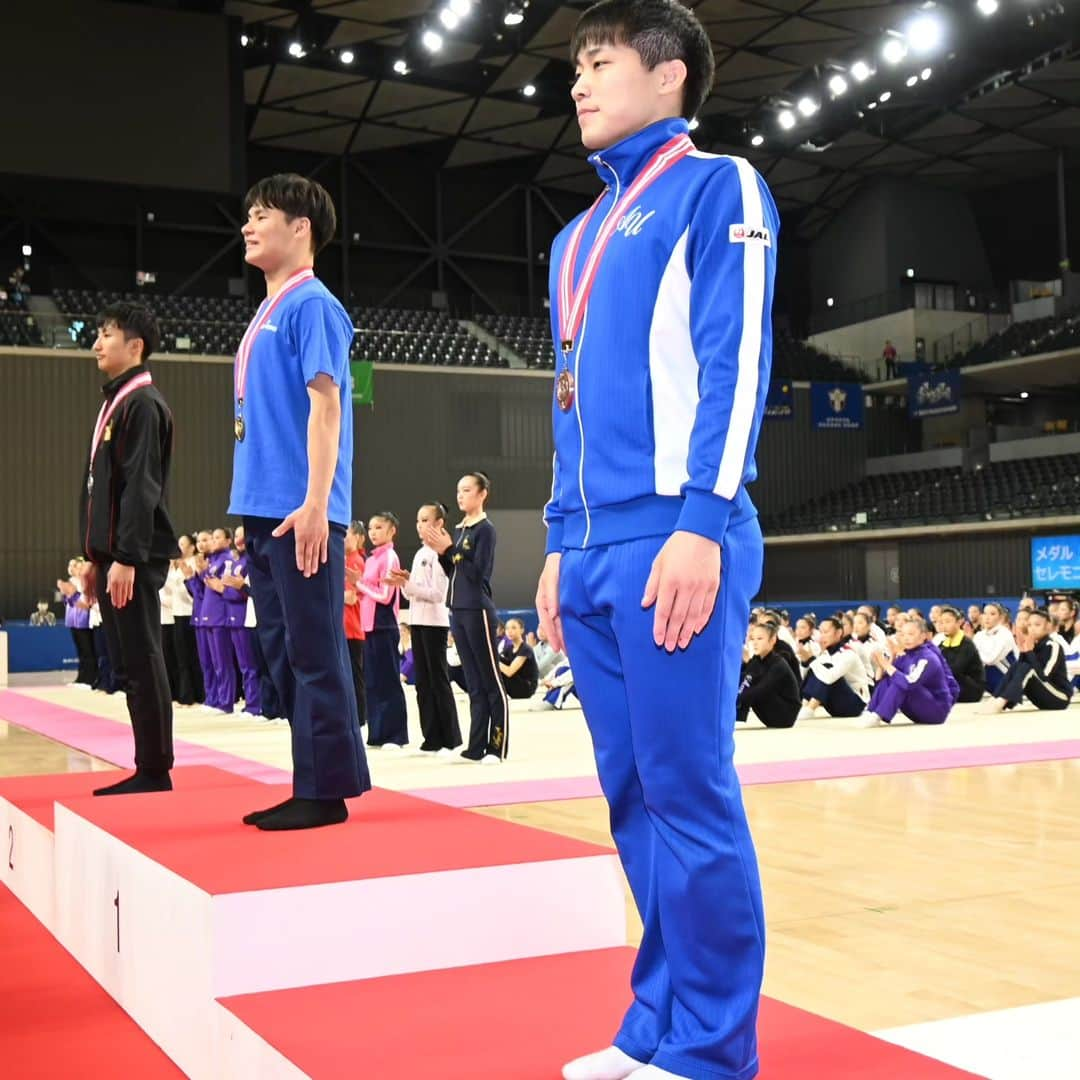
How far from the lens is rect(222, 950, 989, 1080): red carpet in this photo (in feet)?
6.48

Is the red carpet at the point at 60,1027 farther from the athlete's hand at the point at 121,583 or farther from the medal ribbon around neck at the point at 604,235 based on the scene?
the medal ribbon around neck at the point at 604,235

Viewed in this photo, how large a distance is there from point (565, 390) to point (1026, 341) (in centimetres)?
2765

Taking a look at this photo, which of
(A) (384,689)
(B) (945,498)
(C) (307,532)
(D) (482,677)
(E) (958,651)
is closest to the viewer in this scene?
(C) (307,532)

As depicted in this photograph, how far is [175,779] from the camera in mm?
4965

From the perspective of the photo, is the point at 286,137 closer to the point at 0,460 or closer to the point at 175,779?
the point at 0,460

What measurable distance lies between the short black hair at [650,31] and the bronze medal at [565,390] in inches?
18.6

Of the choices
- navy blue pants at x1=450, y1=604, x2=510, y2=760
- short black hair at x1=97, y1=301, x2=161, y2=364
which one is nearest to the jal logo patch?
short black hair at x1=97, y1=301, x2=161, y2=364

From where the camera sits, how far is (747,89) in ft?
84.4

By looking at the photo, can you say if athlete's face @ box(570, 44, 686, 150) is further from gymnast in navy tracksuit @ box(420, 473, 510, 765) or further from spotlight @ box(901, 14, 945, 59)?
spotlight @ box(901, 14, 945, 59)

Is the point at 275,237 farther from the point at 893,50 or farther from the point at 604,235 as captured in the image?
the point at 893,50

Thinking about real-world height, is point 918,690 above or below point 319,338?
below

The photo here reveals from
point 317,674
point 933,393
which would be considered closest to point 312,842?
point 317,674

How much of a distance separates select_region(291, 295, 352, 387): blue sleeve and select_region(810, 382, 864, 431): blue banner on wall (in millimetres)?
26387

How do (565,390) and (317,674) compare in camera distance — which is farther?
(317,674)
